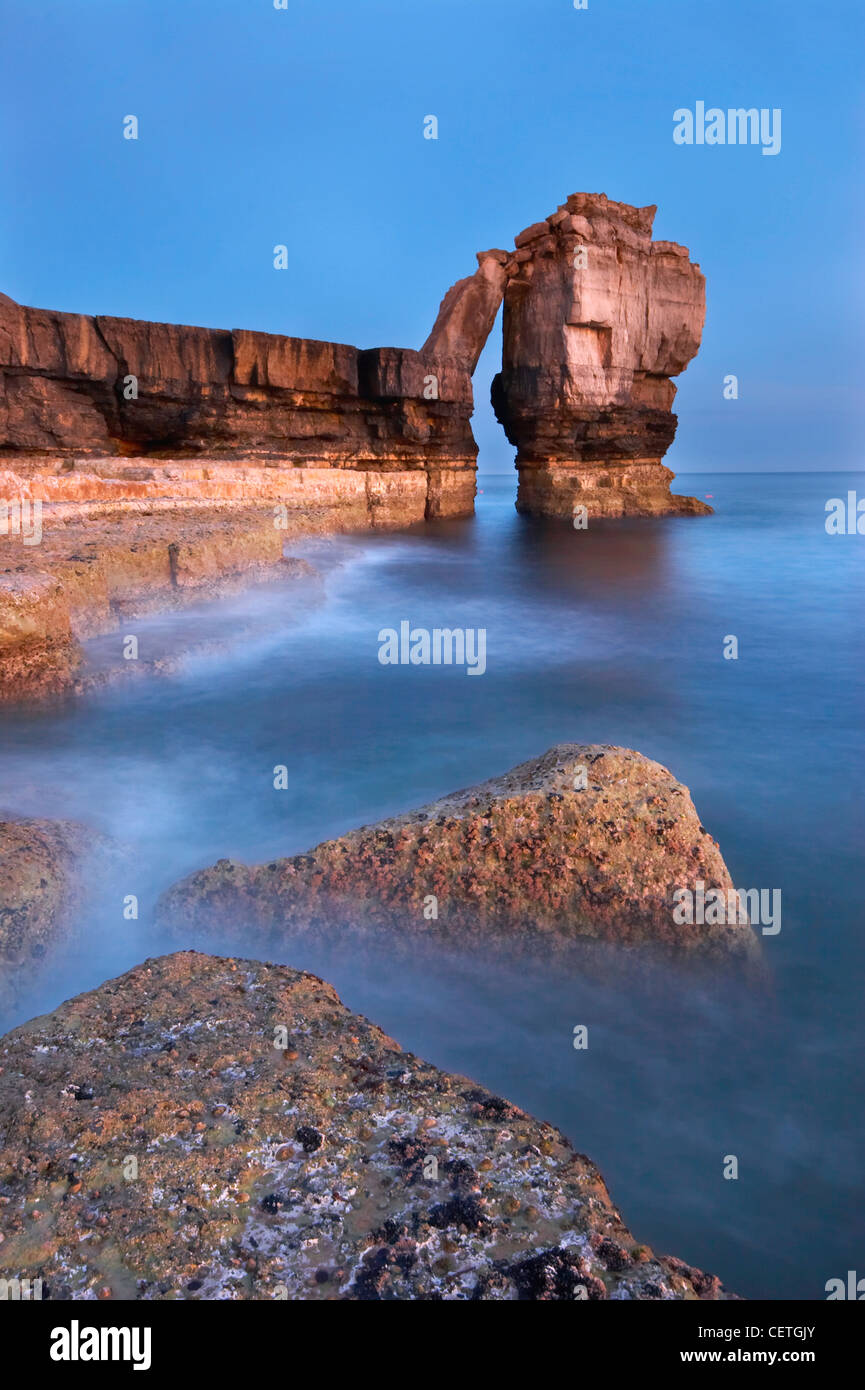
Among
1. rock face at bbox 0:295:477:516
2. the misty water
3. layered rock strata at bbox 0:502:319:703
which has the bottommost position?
the misty water

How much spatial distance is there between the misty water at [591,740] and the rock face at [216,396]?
667 cm

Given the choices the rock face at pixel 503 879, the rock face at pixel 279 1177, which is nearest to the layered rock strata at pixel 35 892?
the rock face at pixel 503 879

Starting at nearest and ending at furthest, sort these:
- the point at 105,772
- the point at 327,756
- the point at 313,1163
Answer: the point at 313,1163, the point at 105,772, the point at 327,756

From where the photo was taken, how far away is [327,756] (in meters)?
5.42

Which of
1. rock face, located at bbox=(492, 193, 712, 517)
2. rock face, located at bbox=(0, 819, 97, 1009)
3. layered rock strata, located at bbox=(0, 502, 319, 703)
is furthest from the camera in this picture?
rock face, located at bbox=(492, 193, 712, 517)

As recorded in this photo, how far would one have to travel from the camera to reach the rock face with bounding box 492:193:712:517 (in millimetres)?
21578

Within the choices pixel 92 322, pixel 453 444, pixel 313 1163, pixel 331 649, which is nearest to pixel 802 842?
pixel 313 1163

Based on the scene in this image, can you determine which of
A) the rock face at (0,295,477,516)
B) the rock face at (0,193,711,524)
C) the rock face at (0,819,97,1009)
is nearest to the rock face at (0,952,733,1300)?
the rock face at (0,819,97,1009)

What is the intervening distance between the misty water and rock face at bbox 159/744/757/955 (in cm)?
11

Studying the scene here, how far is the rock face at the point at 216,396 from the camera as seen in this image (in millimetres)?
13703

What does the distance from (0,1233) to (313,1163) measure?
1.76 feet

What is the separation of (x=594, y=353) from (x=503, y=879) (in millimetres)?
22635

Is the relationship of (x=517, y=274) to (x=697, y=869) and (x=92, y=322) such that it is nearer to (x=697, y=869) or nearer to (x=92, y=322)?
(x=92, y=322)

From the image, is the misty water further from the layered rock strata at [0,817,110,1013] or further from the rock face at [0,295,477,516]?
the rock face at [0,295,477,516]
